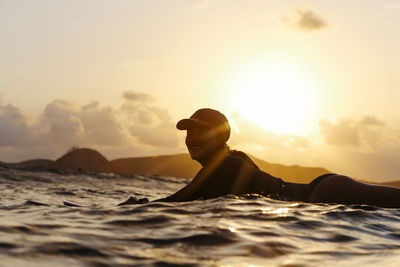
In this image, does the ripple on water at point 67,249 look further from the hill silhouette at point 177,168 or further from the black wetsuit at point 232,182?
the hill silhouette at point 177,168

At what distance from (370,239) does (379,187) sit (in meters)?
2.00

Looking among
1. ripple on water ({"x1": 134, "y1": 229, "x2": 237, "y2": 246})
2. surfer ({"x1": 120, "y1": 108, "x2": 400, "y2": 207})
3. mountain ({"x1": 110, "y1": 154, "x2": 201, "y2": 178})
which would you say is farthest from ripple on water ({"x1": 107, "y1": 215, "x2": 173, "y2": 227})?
mountain ({"x1": 110, "y1": 154, "x2": 201, "y2": 178})

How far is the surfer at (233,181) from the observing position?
5020 mm

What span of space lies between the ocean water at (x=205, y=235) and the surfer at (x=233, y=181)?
235 mm

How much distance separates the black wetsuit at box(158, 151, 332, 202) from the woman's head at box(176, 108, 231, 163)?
16cm

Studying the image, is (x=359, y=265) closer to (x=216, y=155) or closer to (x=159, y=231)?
(x=159, y=231)

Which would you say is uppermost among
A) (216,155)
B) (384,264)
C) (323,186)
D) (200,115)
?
(200,115)

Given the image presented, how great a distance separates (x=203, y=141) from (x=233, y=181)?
0.59 meters

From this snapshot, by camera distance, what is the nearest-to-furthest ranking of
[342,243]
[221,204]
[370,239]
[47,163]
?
[342,243], [370,239], [221,204], [47,163]

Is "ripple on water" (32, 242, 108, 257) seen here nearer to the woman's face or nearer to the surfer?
the surfer

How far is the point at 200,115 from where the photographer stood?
16.9ft

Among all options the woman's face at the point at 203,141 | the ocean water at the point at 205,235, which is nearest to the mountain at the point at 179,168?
the woman's face at the point at 203,141

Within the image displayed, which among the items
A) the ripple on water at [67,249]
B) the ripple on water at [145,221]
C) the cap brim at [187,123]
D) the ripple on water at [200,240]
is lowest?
the ripple on water at [67,249]

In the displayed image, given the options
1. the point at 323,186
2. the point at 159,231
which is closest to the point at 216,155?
the point at 323,186
